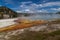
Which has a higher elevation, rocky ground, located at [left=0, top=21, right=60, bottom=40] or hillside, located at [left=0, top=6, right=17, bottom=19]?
hillside, located at [left=0, top=6, right=17, bottom=19]

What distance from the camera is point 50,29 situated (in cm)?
288

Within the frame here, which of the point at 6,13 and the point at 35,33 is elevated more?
the point at 6,13

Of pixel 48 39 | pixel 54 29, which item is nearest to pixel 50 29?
pixel 54 29

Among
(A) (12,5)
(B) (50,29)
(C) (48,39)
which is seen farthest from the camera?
(A) (12,5)

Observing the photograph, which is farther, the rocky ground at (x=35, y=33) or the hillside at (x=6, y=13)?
the hillside at (x=6, y=13)

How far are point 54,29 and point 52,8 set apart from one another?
1.65 feet

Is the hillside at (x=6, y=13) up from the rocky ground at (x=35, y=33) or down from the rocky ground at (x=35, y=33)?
up

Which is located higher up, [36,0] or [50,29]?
[36,0]

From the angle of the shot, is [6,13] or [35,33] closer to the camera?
[35,33]

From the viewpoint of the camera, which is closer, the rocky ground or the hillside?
the rocky ground

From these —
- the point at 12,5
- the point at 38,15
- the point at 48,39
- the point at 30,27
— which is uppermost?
the point at 12,5

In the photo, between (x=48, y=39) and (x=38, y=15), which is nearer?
(x=48, y=39)

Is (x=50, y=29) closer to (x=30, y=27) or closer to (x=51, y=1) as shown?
(x=30, y=27)

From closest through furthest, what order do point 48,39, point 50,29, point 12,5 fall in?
point 48,39 → point 50,29 → point 12,5
